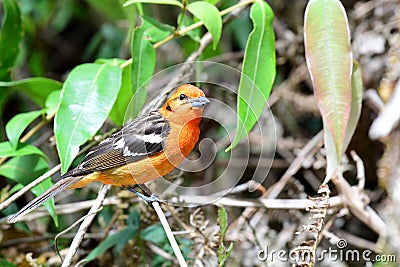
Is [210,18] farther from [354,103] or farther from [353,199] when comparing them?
[353,199]

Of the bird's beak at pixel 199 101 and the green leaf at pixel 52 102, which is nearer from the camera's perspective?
the bird's beak at pixel 199 101

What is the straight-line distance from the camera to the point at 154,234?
269 centimetres

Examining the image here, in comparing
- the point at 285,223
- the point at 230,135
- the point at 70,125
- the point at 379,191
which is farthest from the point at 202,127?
the point at 70,125

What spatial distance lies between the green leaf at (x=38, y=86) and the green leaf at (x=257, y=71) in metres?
0.98

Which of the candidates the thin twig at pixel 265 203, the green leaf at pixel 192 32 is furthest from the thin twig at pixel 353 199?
the green leaf at pixel 192 32

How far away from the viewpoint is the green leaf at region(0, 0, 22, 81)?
3010 millimetres

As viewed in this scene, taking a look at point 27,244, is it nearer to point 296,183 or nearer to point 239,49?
point 296,183

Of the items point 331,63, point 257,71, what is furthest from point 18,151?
point 331,63

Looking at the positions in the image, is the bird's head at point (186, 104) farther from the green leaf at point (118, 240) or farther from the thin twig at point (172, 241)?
the green leaf at point (118, 240)

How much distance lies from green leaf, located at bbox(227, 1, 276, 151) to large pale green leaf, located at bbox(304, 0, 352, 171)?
0.56 feet

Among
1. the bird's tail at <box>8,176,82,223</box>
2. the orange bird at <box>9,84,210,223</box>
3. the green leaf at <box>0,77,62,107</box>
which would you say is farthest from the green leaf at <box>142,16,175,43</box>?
the bird's tail at <box>8,176,82,223</box>

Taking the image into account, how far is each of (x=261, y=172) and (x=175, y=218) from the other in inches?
37.8

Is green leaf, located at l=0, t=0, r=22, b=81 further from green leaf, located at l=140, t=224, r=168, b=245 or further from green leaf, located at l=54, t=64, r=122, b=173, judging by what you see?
green leaf, located at l=140, t=224, r=168, b=245

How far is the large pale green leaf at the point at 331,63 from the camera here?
2162mm
